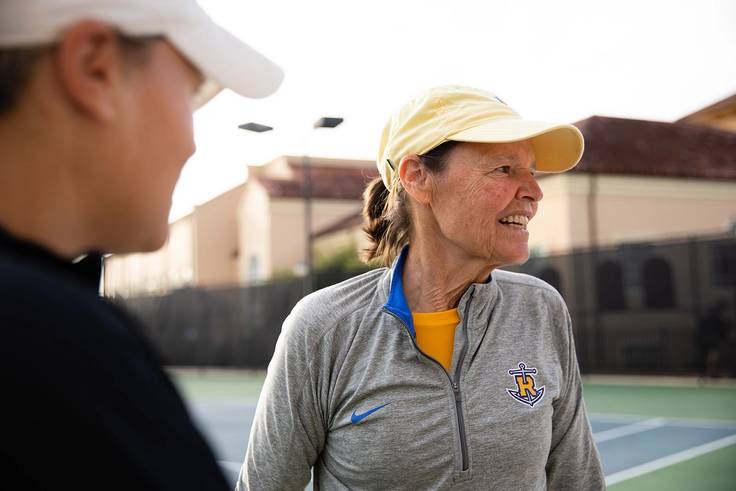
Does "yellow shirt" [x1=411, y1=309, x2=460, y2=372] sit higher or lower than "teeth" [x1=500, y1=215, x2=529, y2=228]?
lower

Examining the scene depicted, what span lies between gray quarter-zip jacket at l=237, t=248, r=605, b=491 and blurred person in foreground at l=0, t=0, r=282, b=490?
1277 mm

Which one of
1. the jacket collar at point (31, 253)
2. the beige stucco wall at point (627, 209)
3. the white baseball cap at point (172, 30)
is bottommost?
the beige stucco wall at point (627, 209)

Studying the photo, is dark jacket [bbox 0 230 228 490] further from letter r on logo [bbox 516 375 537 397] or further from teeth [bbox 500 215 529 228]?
teeth [bbox 500 215 529 228]

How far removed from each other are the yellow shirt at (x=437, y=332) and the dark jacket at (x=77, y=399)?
154 cm

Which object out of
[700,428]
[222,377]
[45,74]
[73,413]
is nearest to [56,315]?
[73,413]

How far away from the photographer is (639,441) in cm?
1012

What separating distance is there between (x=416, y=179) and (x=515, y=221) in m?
0.30

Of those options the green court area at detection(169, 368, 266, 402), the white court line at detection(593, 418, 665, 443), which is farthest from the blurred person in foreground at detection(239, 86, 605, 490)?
the green court area at detection(169, 368, 266, 402)

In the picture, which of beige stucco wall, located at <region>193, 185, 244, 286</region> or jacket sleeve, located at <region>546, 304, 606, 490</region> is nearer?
jacket sleeve, located at <region>546, 304, 606, 490</region>

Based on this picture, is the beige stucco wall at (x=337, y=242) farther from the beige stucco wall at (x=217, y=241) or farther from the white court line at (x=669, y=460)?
the white court line at (x=669, y=460)

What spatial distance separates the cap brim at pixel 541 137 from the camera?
209cm

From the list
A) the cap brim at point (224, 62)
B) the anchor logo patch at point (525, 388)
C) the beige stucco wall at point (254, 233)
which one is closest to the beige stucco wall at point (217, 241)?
the beige stucco wall at point (254, 233)

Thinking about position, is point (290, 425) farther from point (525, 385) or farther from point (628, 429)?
point (628, 429)

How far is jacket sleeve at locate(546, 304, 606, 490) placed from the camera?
2264 millimetres
